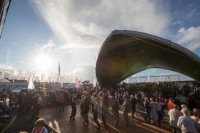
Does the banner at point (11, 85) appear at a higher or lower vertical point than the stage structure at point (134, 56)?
lower

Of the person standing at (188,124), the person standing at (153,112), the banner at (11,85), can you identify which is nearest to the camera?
the person standing at (188,124)

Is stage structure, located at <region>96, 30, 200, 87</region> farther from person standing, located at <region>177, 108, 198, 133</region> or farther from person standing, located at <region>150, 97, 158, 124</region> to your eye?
person standing, located at <region>177, 108, 198, 133</region>

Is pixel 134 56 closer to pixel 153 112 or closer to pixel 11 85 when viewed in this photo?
pixel 153 112

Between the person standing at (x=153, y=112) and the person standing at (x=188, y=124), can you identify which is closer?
the person standing at (x=188, y=124)

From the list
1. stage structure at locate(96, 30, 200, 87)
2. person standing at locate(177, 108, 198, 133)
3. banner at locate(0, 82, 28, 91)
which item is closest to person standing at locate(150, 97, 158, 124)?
person standing at locate(177, 108, 198, 133)

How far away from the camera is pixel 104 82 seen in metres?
30.5

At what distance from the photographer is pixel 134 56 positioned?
87.7 ft

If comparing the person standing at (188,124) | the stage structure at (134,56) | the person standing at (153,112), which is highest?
the stage structure at (134,56)

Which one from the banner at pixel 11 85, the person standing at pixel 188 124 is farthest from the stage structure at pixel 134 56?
the banner at pixel 11 85

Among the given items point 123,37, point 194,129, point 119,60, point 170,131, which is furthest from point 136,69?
point 194,129

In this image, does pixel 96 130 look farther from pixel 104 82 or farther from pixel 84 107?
pixel 104 82

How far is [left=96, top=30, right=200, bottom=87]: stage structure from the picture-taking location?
17.6 m

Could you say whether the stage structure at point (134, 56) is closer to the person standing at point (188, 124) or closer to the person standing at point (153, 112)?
the person standing at point (153, 112)

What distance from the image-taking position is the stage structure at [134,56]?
17636mm
